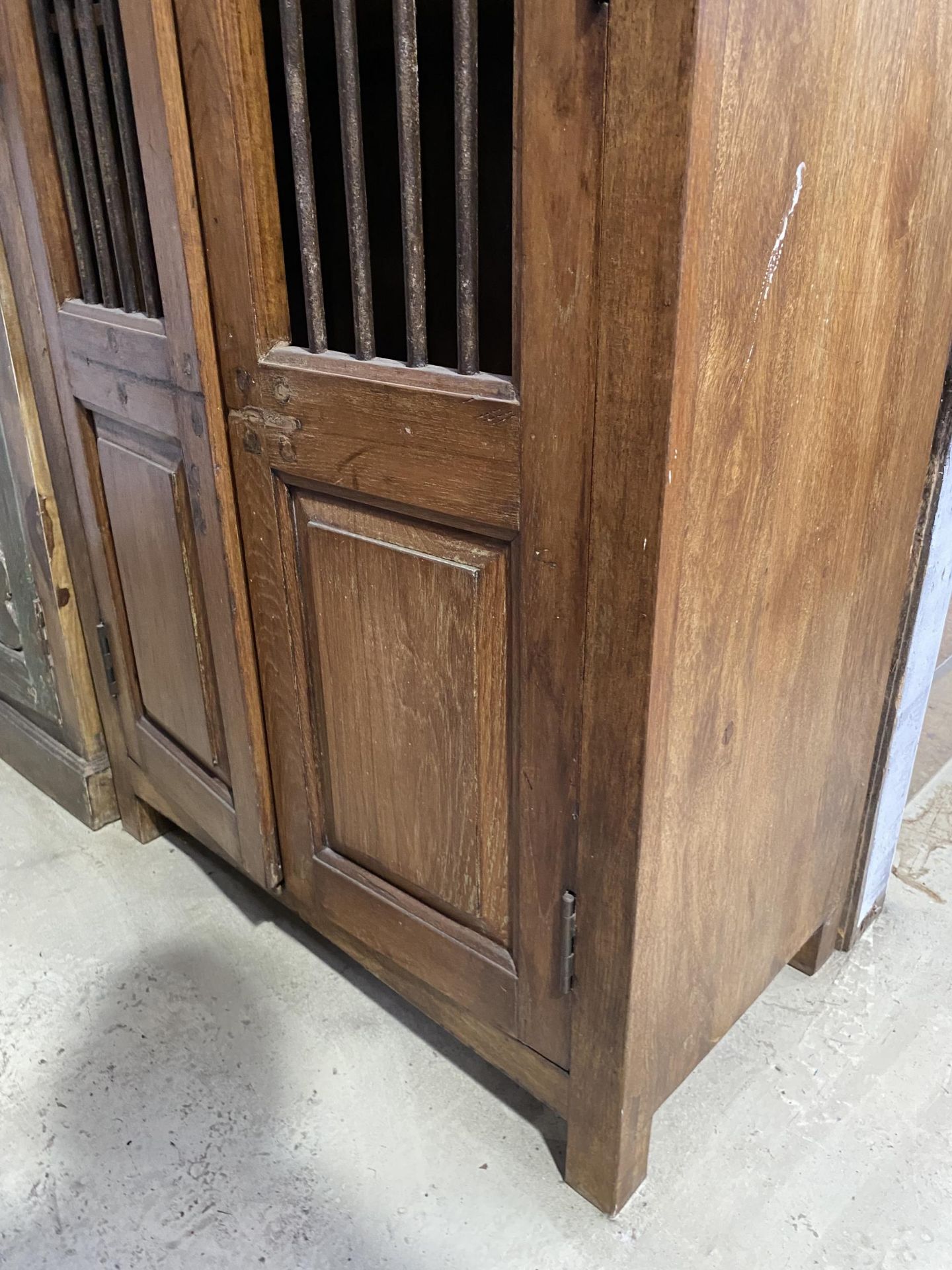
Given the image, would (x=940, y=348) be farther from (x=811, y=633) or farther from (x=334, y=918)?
(x=334, y=918)

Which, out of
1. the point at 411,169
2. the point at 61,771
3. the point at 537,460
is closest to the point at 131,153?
the point at 411,169

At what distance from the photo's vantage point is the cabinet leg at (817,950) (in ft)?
4.58

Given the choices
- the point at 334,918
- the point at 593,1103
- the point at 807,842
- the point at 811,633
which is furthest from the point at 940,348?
the point at 334,918

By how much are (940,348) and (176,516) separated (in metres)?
0.99

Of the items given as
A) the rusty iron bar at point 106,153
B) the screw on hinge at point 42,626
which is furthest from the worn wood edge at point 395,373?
the screw on hinge at point 42,626

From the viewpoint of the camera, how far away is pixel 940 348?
1.08 meters

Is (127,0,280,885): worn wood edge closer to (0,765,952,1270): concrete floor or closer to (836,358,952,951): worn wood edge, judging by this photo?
(0,765,952,1270): concrete floor

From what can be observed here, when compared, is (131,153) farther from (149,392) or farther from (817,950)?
(817,950)

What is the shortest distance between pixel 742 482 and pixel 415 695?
0.43 metres

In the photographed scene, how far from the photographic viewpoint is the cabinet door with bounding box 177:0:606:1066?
77cm

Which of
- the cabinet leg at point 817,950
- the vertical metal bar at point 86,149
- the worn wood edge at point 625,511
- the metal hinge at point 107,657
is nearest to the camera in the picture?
the worn wood edge at point 625,511

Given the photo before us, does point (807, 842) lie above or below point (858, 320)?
below

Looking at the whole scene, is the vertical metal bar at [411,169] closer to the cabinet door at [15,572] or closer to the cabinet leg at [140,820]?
the cabinet door at [15,572]

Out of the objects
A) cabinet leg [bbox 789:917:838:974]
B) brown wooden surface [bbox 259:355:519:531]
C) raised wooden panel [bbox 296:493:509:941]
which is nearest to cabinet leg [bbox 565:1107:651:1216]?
raised wooden panel [bbox 296:493:509:941]
